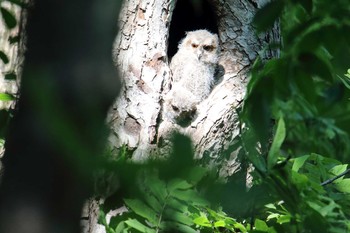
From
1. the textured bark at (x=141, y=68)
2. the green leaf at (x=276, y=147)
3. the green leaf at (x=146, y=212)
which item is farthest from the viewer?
the textured bark at (x=141, y=68)

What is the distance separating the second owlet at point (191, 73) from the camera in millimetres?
3717

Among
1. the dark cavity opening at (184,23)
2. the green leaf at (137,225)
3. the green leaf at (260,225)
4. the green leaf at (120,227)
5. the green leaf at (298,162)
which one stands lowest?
the green leaf at (120,227)

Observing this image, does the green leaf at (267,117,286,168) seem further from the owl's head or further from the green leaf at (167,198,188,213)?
the owl's head

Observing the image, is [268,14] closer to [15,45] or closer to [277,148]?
[277,148]

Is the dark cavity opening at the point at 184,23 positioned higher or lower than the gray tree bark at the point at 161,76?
higher

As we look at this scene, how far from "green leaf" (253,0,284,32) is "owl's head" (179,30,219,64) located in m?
2.57

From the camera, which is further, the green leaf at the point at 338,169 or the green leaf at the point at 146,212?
the green leaf at the point at 338,169

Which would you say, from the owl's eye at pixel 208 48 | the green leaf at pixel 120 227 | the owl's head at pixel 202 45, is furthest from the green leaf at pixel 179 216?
the owl's eye at pixel 208 48

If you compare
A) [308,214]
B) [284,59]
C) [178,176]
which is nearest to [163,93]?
[308,214]

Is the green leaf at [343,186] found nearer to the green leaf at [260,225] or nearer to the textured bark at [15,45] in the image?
the green leaf at [260,225]

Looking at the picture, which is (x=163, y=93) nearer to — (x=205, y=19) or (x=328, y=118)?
(x=205, y=19)

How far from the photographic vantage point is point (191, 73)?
14.5 ft

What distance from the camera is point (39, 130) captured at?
1061 millimetres

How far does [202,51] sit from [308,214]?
2.92m
